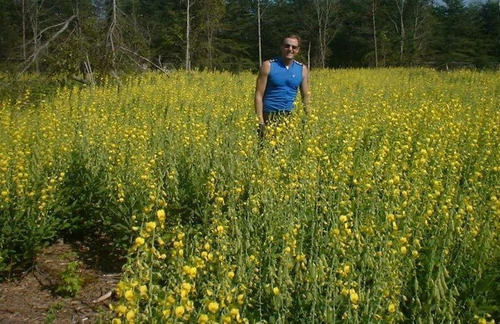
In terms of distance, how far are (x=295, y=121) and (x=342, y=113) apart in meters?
1.85

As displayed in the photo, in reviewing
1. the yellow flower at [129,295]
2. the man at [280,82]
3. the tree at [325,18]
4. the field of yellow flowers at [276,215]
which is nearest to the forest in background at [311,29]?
the tree at [325,18]

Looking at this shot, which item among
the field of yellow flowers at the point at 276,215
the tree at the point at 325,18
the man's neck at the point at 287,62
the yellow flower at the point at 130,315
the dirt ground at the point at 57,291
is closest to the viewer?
the yellow flower at the point at 130,315

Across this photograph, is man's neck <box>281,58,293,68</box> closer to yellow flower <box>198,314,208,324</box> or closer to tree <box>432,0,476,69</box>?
yellow flower <box>198,314,208,324</box>

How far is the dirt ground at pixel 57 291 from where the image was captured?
11.2 ft

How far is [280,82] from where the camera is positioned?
5.45 meters

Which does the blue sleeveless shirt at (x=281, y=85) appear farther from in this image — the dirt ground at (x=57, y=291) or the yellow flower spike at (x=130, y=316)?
the yellow flower spike at (x=130, y=316)

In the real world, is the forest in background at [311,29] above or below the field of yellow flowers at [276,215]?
above

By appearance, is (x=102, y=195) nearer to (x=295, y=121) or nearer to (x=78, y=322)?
(x=78, y=322)

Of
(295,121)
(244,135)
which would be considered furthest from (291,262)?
(295,121)

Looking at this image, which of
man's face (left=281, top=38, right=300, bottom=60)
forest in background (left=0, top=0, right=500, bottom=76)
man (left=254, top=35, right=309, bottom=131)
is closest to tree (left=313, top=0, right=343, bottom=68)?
forest in background (left=0, top=0, right=500, bottom=76)

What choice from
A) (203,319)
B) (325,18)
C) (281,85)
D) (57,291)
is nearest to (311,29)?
(325,18)

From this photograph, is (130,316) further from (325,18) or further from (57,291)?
(325,18)

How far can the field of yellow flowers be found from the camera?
2.12 meters

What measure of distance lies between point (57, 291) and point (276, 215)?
191 cm
